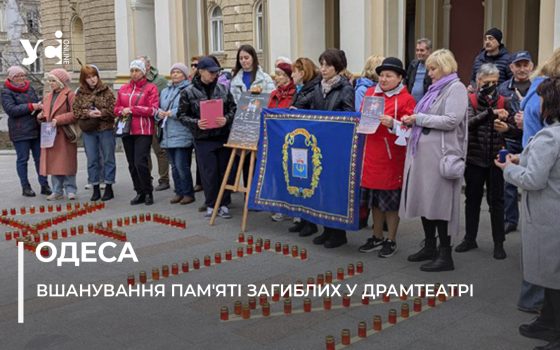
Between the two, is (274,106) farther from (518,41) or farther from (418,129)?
(518,41)

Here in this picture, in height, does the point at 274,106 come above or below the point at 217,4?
below

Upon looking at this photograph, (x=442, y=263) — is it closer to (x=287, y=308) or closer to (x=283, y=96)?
(x=287, y=308)

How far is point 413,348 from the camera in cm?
449

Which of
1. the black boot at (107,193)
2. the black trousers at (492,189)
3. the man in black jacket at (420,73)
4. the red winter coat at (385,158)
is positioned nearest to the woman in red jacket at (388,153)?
the red winter coat at (385,158)

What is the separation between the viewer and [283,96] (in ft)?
25.7

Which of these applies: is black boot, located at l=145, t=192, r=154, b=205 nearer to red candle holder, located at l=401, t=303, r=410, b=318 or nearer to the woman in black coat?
the woman in black coat

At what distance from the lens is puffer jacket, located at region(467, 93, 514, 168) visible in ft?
20.7

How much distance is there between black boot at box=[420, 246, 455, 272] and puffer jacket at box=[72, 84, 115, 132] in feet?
17.3

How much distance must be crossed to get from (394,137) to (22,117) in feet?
21.1

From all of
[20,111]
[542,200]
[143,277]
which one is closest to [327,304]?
[143,277]

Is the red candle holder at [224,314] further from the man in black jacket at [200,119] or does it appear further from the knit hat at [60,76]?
the knit hat at [60,76]

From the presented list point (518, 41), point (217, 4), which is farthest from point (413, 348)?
point (217, 4)

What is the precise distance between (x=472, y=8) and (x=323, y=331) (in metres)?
14.7

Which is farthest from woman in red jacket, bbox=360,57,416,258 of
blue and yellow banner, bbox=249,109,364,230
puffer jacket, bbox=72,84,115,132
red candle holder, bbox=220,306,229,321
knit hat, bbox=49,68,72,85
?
knit hat, bbox=49,68,72,85
